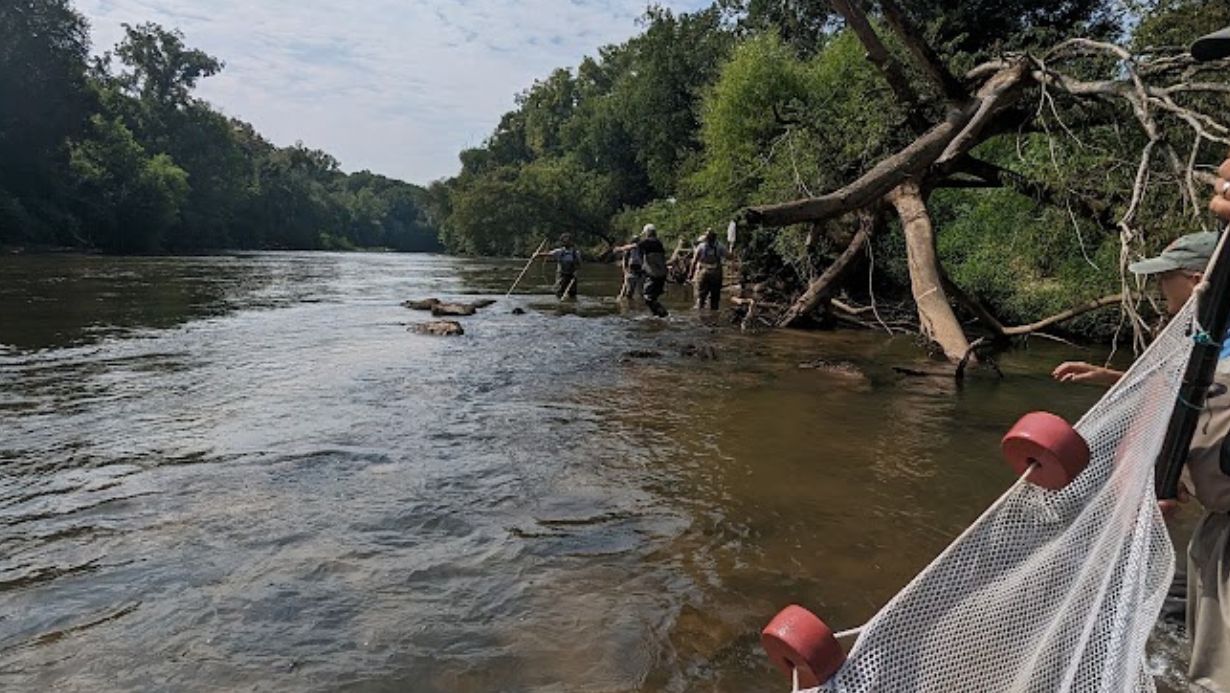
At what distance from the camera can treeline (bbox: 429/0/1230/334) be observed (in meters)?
13.2

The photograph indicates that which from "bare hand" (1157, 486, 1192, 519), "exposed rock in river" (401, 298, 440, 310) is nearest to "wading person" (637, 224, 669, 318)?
"exposed rock in river" (401, 298, 440, 310)

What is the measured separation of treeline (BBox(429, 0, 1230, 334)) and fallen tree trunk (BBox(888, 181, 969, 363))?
1.88m

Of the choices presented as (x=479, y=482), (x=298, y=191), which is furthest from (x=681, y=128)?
(x=298, y=191)

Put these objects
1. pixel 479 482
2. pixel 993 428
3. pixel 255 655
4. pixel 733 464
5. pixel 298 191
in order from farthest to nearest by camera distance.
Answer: pixel 298 191 → pixel 993 428 → pixel 733 464 → pixel 479 482 → pixel 255 655

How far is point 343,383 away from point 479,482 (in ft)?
15.1

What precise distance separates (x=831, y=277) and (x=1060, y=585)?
569 inches

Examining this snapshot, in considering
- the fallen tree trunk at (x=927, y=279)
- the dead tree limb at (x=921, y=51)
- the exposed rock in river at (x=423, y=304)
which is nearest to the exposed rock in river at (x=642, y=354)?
the fallen tree trunk at (x=927, y=279)

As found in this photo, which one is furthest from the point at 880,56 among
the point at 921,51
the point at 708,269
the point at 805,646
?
the point at 805,646

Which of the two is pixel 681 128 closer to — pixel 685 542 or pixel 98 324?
pixel 98 324

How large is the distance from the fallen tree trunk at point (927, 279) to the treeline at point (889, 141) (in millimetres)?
1883

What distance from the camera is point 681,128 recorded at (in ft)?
182

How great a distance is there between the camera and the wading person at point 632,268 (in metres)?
21.6

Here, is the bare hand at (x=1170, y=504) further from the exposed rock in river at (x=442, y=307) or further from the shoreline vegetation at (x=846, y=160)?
the exposed rock in river at (x=442, y=307)

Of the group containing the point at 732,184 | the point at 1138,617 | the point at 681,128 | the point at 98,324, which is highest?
the point at 681,128
